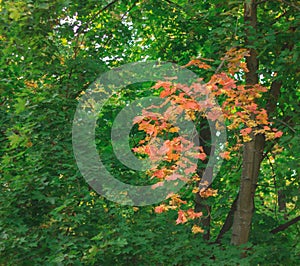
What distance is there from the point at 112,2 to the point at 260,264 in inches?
155

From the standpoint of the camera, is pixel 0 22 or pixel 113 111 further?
pixel 113 111

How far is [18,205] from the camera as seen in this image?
19.0ft

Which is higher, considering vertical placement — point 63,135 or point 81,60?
point 81,60

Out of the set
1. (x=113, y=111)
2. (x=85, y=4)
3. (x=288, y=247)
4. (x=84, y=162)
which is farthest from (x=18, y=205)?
(x=288, y=247)

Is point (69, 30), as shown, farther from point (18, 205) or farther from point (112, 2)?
point (18, 205)

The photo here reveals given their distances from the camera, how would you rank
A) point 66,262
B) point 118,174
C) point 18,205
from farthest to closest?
point 118,174, point 18,205, point 66,262

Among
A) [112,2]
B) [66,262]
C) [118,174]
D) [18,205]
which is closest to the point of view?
[66,262]

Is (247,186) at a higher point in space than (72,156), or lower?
higher

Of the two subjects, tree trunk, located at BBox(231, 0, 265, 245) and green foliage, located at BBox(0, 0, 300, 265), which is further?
tree trunk, located at BBox(231, 0, 265, 245)

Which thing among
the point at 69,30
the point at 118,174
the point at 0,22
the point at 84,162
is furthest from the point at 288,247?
the point at 0,22

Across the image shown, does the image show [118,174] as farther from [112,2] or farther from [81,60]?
[112,2]

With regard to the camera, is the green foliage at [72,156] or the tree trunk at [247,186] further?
the tree trunk at [247,186]

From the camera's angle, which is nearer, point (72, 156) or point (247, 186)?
point (72, 156)

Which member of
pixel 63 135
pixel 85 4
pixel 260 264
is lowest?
pixel 260 264
